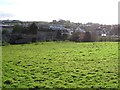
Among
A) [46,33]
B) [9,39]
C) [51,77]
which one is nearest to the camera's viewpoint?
[51,77]

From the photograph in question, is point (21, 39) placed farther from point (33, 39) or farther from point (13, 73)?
point (13, 73)

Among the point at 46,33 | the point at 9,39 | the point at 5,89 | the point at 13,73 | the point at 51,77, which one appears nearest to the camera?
the point at 5,89

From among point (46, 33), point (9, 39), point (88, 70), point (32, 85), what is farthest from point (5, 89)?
point (46, 33)

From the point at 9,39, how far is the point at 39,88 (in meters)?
24.9

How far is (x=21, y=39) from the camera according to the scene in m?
31.3

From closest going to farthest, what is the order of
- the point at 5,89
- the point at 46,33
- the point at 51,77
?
the point at 5,89 → the point at 51,77 → the point at 46,33

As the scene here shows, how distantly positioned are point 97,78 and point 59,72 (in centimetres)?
174

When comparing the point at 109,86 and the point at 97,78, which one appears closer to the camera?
the point at 109,86

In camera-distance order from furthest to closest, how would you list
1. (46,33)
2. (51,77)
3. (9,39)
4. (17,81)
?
(46,33) < (9,39) < (51,77) < (17,81)

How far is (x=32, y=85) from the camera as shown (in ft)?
22.4

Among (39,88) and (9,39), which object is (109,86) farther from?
(9,39)

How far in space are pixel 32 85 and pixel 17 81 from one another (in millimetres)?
815

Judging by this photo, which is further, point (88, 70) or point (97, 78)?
point (88, 70)

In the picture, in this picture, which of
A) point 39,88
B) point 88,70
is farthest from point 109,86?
point 88,70
